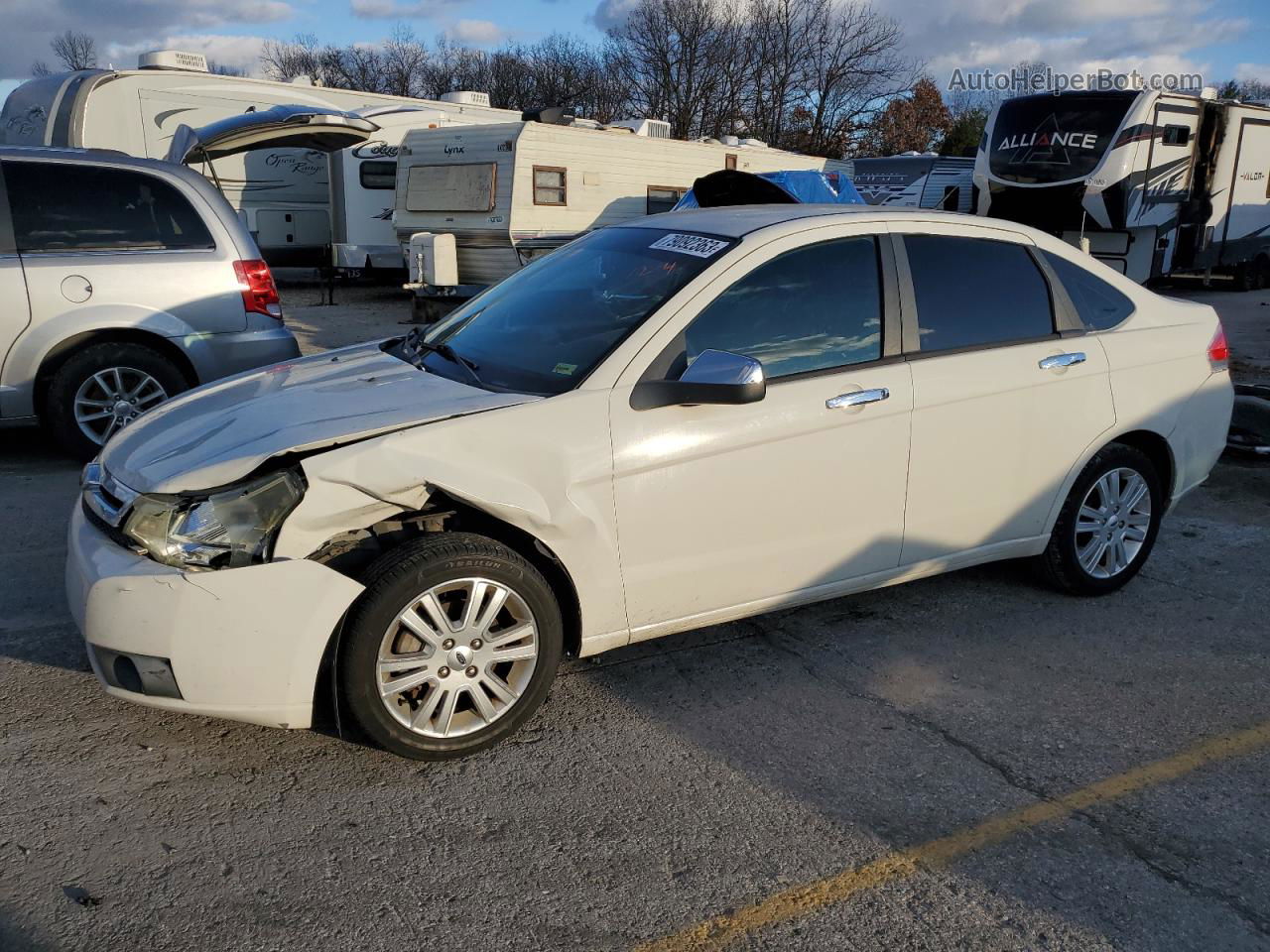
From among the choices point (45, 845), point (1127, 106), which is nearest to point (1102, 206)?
point (1127, 106)

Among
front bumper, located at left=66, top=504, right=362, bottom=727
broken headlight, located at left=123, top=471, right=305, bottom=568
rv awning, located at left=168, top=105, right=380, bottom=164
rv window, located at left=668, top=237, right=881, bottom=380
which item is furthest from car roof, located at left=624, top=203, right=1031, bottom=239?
rv awning, located at left=168, top=105, right=380, bottom=164

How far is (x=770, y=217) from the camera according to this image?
413cm

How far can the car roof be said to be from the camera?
4.03 metres

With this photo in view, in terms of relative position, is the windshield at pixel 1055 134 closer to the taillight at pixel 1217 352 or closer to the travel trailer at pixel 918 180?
the travel trailer at pixel 918 180

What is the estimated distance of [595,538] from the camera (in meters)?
3.38

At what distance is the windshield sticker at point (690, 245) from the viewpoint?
3844 mm

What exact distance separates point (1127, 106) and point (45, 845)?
58.5ft

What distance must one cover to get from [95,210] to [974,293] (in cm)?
524

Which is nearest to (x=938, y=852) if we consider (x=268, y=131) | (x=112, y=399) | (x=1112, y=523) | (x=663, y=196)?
(x=1112, y=523)

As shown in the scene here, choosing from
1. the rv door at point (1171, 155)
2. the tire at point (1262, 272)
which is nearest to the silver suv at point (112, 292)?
the rv door at point (1171, 155)

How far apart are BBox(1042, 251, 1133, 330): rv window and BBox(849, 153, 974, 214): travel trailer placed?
17.5m

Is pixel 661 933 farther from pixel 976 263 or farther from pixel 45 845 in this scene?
pixel 976 263

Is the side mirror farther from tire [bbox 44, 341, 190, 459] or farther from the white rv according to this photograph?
the white rv

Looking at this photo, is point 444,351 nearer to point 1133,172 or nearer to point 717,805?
point 717,805
